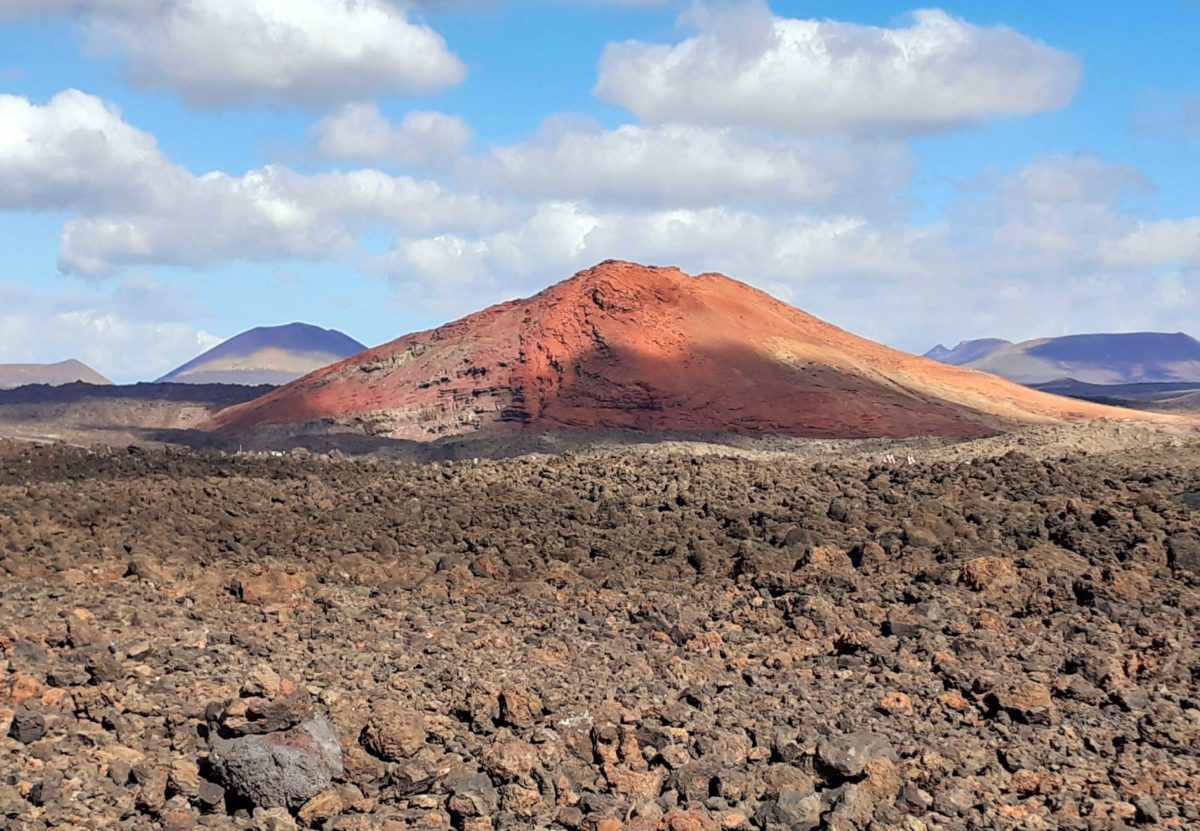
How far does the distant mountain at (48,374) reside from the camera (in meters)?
126

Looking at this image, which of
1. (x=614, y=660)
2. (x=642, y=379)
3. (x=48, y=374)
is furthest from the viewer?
(x=48, y=374)

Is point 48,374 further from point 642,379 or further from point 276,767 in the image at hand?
point 276,767

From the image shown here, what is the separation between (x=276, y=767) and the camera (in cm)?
695

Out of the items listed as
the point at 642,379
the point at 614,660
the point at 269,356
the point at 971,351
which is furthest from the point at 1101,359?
the point at 614,660

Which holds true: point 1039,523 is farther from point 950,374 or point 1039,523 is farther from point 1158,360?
point 1158,360

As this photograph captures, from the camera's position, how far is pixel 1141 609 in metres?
9.84

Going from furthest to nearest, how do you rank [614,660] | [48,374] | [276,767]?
[48,374]
[614,660]
[276,767]

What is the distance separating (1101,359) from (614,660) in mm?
172410

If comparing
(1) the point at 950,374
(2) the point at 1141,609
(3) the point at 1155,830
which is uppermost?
(1) the point at 950,374

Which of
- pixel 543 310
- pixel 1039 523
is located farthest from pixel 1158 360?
pixel 1039 523

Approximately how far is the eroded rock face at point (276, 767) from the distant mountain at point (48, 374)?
126 m

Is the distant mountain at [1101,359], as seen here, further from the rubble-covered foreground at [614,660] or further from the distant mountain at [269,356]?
the rubble-covered foreground at [614,660]

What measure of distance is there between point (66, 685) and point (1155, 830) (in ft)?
20.3

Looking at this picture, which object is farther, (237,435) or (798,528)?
(237,435)
